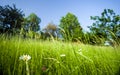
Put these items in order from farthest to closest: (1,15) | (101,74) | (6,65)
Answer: (1,15) → (6,65) → (101,74)

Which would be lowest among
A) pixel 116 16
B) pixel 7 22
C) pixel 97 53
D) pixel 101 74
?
pixel 101 74

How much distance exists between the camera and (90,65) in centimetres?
193

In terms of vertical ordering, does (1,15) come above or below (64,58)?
above

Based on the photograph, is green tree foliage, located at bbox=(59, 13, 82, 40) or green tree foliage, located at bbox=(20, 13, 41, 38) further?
green tree foliage, located at bbox=(20, 13, 41, 38)

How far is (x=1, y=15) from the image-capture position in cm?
2031

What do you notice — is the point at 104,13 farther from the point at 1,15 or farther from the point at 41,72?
the point at 41,72

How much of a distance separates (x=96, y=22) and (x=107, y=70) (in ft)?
101

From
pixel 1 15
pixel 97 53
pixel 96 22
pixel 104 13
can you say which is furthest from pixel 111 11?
pixel 97 53

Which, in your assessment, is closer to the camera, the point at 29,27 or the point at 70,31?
the point at 29,27

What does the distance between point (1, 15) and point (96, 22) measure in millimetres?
17464

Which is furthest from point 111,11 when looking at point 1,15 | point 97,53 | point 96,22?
point 97,53

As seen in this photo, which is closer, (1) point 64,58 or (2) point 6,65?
(2) point 6,65

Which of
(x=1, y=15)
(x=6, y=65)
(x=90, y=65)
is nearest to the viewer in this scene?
(x=6, y=65)

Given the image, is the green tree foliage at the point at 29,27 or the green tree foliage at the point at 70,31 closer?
the green tree foliage at the point at 70,31
